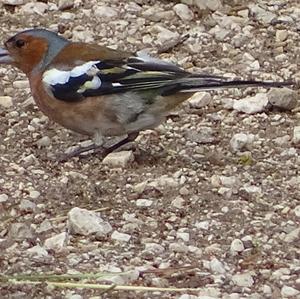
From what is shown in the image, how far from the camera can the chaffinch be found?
610 centimetres

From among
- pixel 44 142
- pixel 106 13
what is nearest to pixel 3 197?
pixel 44 142

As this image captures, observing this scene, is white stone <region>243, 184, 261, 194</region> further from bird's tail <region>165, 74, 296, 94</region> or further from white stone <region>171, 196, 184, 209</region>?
bird's tail <region>165, 74, 296, 94</region>

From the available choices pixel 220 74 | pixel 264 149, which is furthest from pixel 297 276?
pixel 220 74

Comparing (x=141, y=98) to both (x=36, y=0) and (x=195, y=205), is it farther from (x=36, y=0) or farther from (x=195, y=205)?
(x=36, y=0)

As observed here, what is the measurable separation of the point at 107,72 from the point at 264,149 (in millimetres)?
928

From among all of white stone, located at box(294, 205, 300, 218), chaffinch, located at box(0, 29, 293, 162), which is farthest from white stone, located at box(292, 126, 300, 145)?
white stone, located at box(294, 205, 300, 218)

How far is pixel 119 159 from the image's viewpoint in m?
6.10

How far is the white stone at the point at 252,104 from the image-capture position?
22.0 ft

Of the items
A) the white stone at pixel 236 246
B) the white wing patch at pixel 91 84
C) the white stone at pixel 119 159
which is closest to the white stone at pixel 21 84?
the white wing patch at pixel 91 84

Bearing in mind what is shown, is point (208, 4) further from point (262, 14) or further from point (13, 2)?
point (13, 2)

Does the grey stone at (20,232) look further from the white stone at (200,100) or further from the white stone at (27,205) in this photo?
the white stone at (200,100)

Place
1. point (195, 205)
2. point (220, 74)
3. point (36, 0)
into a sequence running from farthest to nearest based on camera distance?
point (36, 0), point (220, 74), point (195, 205)

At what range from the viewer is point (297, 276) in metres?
4.96

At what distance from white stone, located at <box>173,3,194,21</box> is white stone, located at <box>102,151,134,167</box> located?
6.10 feet
